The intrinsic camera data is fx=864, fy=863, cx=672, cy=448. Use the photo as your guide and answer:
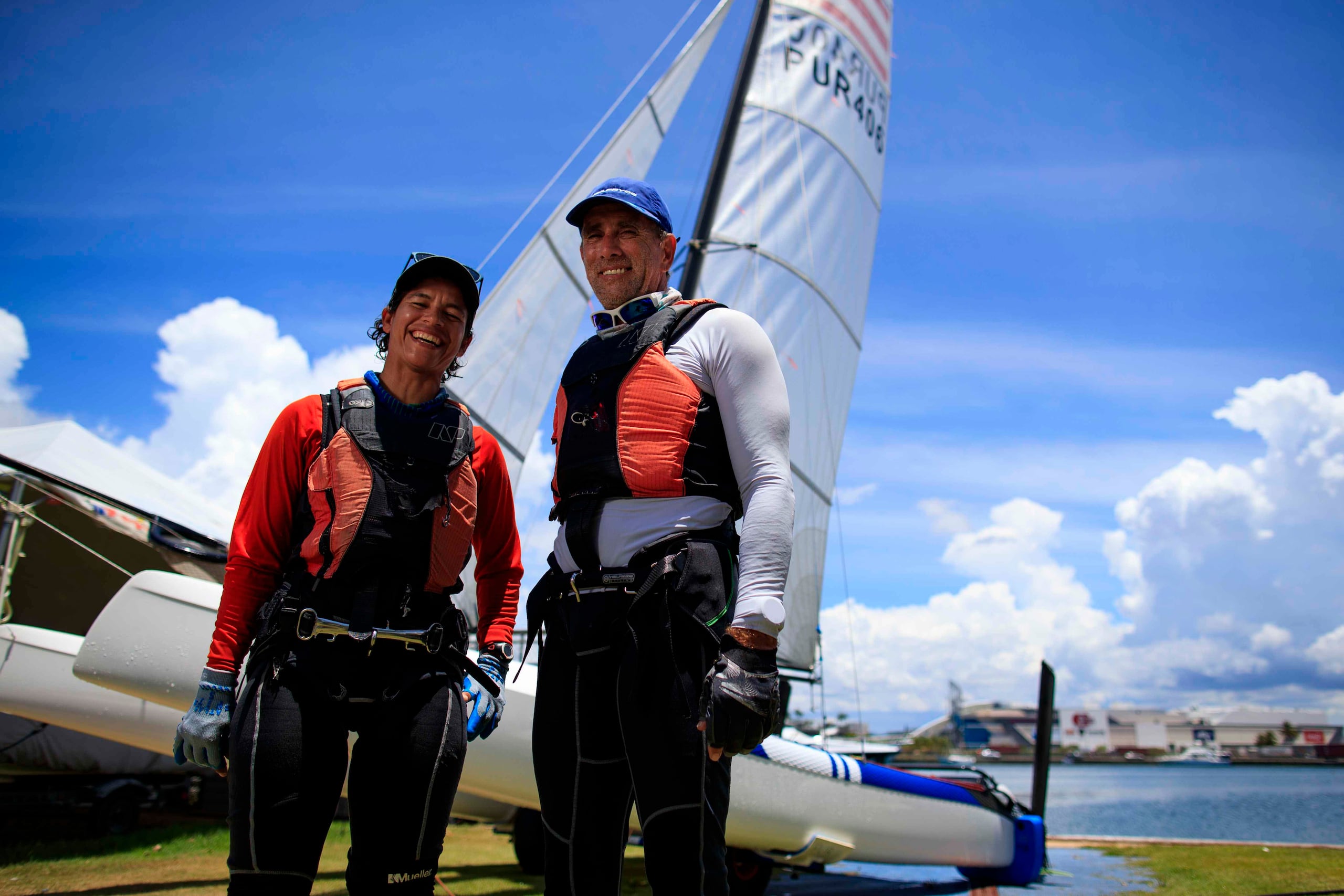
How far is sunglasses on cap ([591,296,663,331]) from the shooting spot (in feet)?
6.63

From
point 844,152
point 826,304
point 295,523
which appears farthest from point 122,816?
point 844,152

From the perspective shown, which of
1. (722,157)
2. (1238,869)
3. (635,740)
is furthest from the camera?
(722,157)

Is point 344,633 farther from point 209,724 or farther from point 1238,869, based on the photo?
point 1238,869

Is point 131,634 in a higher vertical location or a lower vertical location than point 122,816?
higher

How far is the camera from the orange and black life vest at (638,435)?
1797 mm

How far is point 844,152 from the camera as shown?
10.5 m

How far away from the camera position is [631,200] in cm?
199

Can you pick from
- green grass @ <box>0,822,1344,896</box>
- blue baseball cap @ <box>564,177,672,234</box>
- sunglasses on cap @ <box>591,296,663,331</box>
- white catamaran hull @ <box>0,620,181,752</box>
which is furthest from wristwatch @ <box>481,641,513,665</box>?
white catamaran hull @ <box>0,620,181,752</box>

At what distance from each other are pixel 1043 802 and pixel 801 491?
4.03 metres

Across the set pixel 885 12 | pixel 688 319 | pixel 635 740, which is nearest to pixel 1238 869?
pixel 635 740

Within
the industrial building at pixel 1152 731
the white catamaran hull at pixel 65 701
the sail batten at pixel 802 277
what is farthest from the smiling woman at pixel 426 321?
the industrial building at pixel 1152 731

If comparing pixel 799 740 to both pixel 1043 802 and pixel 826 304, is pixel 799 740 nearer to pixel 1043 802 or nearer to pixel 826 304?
pixel 1043 802

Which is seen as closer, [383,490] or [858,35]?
[383,490]

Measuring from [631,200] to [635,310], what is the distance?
25 cm
